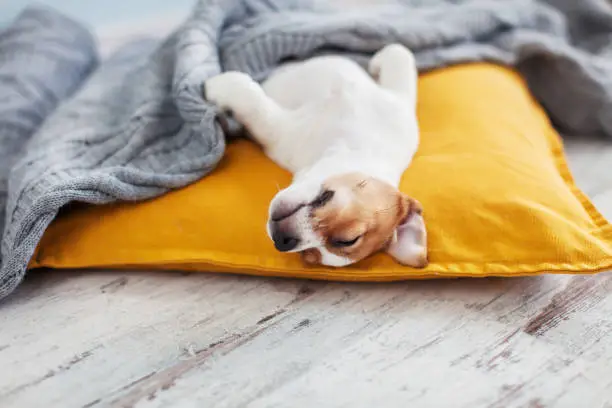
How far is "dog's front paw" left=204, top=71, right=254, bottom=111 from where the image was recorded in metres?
1.30

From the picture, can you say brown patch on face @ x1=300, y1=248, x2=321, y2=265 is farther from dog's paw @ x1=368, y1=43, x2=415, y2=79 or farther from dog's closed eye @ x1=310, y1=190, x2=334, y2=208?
dog's paw @ x1=368, y1=43, x2=415, y2=79

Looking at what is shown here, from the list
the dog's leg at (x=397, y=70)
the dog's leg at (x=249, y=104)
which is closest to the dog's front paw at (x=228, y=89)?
the dog's leg at (x=249, y=104)

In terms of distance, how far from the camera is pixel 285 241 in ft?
3.30

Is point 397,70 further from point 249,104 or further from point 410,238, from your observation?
point 410,238

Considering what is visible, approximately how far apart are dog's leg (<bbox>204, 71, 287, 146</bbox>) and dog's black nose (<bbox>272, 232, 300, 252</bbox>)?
0.33 metres

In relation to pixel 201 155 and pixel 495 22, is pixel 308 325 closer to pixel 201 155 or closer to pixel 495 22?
pixel 201 155

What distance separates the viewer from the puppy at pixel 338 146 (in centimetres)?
102

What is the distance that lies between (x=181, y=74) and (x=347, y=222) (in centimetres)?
56

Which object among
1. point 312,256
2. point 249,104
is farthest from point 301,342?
point 249,104

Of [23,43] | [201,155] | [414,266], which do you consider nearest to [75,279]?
[201,155]

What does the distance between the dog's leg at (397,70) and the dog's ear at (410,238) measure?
355 mm

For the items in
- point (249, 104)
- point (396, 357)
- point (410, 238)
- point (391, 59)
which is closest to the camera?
point (396, 357)

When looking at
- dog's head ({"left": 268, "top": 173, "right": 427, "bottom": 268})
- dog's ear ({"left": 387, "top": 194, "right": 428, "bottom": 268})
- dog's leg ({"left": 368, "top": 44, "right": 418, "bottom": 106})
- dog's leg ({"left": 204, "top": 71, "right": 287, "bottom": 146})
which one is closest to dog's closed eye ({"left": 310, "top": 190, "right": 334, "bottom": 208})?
dog's head ({"left": 268, "top": 173, "right": 427, "bottom": 268})

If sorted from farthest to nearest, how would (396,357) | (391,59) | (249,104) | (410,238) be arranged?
(391,59), (249,104), (410,238), (396,357)
